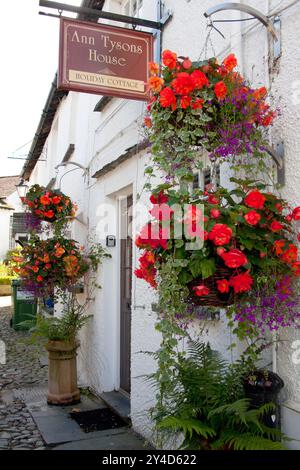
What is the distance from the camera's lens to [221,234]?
2258 millimetres

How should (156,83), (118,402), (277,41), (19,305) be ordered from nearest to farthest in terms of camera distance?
1. (156,83)
2. (277,41)
3. (118,402)
4. (19,305)

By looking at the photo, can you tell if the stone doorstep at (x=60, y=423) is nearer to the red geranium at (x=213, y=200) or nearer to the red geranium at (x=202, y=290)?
the red geranium at (x=202, y=290)

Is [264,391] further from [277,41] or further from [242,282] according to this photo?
[277,41]

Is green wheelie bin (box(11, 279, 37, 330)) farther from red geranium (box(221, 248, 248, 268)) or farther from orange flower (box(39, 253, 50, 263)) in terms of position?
red geranium (box(221, 248, 248, 268))

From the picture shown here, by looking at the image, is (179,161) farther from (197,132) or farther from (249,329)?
(249,329)

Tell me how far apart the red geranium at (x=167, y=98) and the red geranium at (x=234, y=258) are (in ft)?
2.88

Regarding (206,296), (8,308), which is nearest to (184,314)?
(206,296)

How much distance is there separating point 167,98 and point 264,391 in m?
1.66

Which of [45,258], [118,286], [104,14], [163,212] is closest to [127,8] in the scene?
[104,14]

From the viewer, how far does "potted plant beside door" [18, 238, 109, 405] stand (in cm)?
598

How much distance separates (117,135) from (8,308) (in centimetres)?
1206

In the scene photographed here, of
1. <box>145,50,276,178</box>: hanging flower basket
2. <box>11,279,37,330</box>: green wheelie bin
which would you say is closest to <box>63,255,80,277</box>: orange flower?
<box>145,50,276,178</box>: hanging flower basket

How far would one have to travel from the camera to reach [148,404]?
15.4ft
